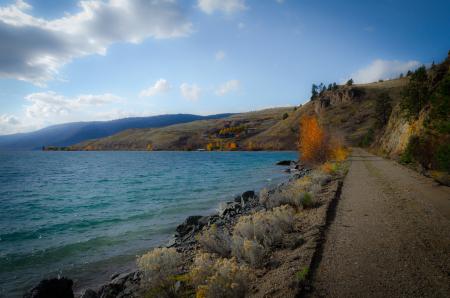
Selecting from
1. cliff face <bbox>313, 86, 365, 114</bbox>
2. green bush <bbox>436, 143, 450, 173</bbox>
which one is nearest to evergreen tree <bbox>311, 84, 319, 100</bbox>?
cliff face <bbox>313, 86, 365, 114</bbox>

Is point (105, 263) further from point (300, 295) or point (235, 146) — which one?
point (235, 146)

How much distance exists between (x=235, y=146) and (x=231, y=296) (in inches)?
6879

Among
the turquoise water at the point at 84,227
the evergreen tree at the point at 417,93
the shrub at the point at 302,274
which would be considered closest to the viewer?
the shrub at the point at 302,274

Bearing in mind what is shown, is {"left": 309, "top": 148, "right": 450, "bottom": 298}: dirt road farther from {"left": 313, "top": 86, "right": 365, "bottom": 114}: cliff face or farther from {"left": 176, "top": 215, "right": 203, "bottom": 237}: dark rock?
{"left": 313, "top": 86, "right": 365, "bottom": 114}: cliff face

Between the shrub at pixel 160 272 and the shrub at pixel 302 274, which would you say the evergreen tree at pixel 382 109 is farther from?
the shrub at pixel 160 272

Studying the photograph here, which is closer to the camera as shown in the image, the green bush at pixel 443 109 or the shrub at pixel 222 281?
the shrub at pixel 222 281

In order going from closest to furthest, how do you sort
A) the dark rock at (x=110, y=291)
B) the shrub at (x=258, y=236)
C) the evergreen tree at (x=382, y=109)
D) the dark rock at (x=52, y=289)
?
1. the shrub at (x=258, y=236)
2. the dark rock at (x=52, y=289)
3. the dark rock at (x=110, y=291)
4. the evergreen tree at (x=382, y=109)

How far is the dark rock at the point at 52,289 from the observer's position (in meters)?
8.44

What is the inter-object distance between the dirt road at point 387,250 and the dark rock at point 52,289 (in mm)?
7867

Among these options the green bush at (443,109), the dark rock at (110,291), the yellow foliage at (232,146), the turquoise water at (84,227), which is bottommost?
the yellow foliage at (232,146)

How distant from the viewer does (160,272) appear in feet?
23.2

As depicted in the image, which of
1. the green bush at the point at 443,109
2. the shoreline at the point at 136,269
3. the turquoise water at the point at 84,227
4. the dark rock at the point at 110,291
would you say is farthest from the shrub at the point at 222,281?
the green bush at the point at 443,109

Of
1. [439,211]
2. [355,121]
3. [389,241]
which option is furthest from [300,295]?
[355,121]

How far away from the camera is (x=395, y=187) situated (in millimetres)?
17844
